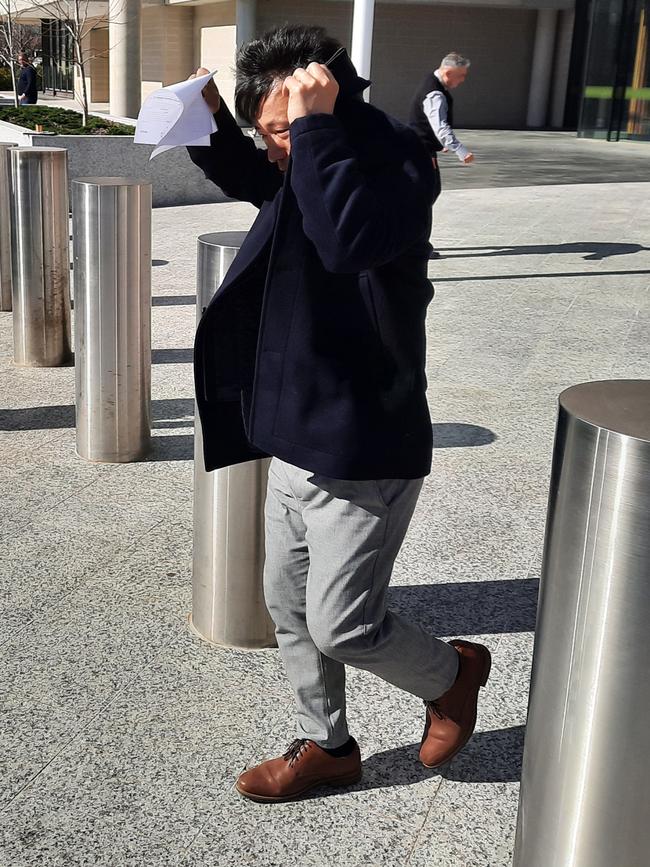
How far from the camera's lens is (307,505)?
2.54 metres

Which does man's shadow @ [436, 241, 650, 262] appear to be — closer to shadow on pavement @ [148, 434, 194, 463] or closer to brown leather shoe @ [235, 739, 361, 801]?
shadow on pavement @ [148, 434, 194, 463]

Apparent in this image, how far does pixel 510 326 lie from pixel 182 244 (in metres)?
4.65

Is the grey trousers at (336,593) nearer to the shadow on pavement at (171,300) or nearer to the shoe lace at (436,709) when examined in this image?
the shoe lace at (436,709)

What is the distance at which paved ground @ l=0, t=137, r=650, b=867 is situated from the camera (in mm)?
2727

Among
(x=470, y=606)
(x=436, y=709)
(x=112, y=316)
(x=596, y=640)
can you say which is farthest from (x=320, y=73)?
(x=112, y=316)

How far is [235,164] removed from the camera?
2.89 m

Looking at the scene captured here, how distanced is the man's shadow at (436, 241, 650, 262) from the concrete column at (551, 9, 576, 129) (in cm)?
2831

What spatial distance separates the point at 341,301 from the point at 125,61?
88.5ft

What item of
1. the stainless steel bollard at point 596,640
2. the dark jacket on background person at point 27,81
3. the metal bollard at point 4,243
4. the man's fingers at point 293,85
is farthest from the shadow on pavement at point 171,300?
the dark jacket on background person at point 27,81

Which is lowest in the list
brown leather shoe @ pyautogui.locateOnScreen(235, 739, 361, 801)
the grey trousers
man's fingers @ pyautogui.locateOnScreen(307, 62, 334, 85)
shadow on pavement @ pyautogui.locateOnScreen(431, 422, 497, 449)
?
shadow on pavement @ pyautogui.locateOnScreen(431, 422, 497, 449)

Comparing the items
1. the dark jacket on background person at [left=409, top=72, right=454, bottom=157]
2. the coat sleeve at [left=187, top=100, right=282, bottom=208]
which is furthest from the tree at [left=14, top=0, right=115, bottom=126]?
the coat sleeve at [left=187, top=100, right=282, bottom=208]

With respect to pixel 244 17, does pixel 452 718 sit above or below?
below

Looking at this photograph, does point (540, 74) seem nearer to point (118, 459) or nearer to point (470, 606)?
point (118, 459)

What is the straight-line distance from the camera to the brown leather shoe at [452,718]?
9.42 ft
